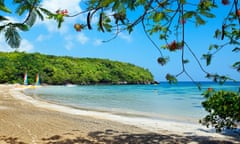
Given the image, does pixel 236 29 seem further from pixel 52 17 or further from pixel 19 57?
pixel 19 57

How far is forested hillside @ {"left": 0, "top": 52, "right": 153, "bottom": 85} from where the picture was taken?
75312 millimetres

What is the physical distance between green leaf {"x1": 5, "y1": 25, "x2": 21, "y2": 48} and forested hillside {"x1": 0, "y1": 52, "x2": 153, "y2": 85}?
7225cm

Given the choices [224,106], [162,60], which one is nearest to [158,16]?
[162,60]

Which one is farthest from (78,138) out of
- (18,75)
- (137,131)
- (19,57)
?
(19,57)

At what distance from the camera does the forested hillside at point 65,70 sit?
247 feet

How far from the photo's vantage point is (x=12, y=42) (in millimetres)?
4152

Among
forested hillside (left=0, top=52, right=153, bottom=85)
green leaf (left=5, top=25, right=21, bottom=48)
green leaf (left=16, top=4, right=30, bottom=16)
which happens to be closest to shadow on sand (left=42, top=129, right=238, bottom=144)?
green leaf (left=5, top=25, right=21, bottom=48)

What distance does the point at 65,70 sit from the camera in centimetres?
9344

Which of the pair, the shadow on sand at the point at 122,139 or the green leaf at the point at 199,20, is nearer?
the green leaf at the point at 199,20

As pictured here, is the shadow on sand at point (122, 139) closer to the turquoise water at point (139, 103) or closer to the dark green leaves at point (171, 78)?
→ the turquoise water at point (139, 103)

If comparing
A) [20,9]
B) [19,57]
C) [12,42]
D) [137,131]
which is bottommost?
[137,131]

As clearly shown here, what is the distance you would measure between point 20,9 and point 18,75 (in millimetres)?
75789

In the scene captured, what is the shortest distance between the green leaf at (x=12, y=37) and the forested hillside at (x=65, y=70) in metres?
72.2

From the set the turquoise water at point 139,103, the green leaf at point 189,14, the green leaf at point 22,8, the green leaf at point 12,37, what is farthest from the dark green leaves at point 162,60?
the turquoise water at point 139,103
